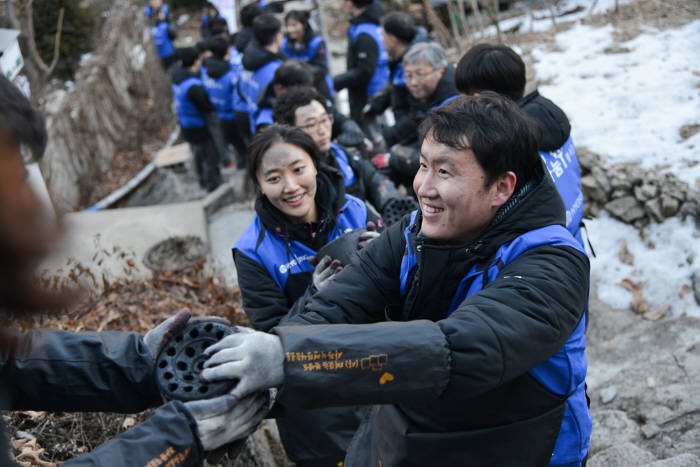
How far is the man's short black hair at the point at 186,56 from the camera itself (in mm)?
8453

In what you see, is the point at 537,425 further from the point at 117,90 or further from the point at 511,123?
the point at 117,90

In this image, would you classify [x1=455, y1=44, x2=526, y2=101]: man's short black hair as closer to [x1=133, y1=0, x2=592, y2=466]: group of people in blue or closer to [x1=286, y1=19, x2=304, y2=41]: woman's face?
[x1=133, y1=0, x2=592, y2=466]: group of people in blue

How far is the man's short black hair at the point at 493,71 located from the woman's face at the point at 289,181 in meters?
1.24

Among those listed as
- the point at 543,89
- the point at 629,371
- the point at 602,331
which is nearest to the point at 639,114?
the point at 543,89

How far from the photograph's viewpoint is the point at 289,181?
126 inches

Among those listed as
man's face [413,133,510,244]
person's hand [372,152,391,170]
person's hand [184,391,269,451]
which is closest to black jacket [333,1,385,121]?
person's hand [372,152,391,170]

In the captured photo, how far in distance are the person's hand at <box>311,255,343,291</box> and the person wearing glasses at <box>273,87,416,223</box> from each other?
1.37 meters

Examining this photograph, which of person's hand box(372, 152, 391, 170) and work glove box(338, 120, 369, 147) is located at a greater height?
work glove box(338, 120, 369, 147)

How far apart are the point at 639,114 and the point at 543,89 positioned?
4.66ft

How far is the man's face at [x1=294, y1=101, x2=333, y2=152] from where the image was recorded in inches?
169

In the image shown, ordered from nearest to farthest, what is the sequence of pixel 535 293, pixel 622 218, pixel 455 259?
1. pixel 535 293
2. pixel 455 259
3. pixel 622 218

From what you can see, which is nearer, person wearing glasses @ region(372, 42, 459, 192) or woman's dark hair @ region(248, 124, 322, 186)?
woman's dark hair @ region(248, 124, 322, 186)

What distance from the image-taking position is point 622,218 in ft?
18.5

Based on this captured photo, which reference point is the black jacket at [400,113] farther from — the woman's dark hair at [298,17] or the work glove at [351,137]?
the woman's dark hair at [298,17]
